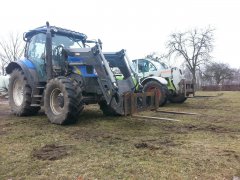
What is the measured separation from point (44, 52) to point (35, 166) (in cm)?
465

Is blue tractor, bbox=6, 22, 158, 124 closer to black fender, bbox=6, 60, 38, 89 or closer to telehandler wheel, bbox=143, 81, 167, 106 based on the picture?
black fender, bbox=6, 60, 38, 89

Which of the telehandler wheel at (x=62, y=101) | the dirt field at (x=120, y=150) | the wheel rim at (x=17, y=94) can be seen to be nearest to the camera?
the dirt field at (x=120, y=150)

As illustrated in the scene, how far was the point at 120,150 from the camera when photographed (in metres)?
4.39

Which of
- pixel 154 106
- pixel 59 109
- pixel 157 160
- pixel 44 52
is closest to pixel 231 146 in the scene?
pixel 157 160

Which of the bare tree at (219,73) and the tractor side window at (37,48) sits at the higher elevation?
the bare tree at (219,73)

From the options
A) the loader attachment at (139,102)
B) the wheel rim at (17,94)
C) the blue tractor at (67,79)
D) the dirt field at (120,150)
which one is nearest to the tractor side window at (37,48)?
the blue tractor at (67,79)

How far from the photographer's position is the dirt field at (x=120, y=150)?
3.47 m

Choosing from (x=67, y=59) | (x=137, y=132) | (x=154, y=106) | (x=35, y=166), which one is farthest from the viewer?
(x=67, y=59)

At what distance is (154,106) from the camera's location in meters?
6.74

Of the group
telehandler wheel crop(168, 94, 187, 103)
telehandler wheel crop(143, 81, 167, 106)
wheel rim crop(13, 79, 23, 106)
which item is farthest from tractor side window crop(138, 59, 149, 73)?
wheel rim crop(13, 79, 23, 106)

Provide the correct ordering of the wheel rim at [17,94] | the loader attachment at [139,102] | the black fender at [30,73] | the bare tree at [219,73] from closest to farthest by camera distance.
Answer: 1. the loader attachment at [139,102]
2. the black fender at [30,73]
3. the wheel rim at [17,94]
4. the bare tree at [219,73]

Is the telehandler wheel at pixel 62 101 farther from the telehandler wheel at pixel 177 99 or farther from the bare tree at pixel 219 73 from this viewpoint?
the bare tree at pixel 219 73

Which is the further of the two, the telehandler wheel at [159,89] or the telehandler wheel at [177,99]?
the telehandler wheel at [177,99]

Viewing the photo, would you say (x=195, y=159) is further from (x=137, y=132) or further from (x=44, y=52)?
(x=44, y=52)
